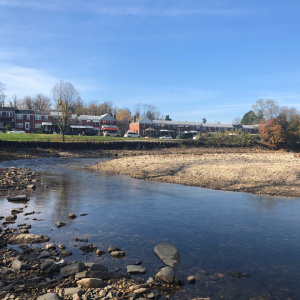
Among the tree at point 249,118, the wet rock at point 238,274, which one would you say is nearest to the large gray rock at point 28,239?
the wet rock at point 238,274

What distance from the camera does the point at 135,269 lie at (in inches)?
338

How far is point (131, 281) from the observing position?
7.97m

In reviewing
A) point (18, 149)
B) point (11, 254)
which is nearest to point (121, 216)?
point (11, 254)

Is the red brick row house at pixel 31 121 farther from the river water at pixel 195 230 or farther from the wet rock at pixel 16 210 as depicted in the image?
the wet rock at pixel 16 210

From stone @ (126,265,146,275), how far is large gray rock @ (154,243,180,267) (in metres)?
0.86

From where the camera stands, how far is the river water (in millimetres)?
8331

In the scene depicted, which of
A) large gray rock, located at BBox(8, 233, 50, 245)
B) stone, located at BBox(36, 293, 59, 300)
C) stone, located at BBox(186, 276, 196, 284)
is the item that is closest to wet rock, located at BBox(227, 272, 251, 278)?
stone, located at BBox(186, 276, 196, 284)

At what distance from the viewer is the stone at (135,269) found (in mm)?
8483

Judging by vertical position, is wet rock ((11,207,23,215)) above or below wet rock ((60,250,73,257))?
below

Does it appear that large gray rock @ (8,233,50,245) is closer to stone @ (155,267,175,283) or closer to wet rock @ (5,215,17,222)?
wet rock @ (5,215,17,222)

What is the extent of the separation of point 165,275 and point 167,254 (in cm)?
157

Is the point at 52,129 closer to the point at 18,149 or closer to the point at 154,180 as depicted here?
the point at 18,149

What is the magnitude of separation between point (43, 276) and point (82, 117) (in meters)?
109

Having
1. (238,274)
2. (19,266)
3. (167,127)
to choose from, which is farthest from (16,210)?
(167,127)
